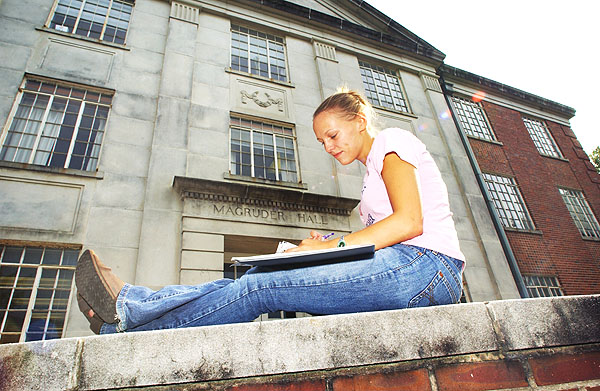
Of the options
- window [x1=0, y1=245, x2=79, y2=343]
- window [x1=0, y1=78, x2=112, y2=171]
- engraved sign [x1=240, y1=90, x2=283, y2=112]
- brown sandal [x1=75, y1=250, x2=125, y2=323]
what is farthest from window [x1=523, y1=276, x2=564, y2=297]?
window [x1=0, y1=78, x2=112, y2=171]

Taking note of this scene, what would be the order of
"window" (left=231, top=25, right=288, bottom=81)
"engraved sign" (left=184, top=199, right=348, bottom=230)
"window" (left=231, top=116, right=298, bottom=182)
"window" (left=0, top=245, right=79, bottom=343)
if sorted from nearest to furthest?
"window" (left=0, top=245, right=79, bottom=343)
"engraved sign" (left=184, top=199, right=348, bottom=230)
"window" (left=231, top=116, right=298, bottom=182)
"window" (left=231, top=25, right=288, bottom=81)

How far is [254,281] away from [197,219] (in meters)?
5.73

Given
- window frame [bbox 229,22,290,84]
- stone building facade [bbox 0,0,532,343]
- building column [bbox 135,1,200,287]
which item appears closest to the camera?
stone building facade [bbox 0,0,532,343]

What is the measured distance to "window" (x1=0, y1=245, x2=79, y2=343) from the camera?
17.8 feet

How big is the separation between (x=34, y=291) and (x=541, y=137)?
2066 cm

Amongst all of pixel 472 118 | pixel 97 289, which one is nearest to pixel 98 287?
pixel 97 289

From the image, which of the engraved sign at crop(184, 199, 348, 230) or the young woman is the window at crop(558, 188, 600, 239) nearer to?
the engraved sign at crop(184, 199, 348, 230)

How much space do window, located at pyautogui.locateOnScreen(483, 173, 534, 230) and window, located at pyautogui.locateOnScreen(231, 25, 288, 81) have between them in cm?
910

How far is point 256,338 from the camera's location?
133cm

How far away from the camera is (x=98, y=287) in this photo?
1657 mm

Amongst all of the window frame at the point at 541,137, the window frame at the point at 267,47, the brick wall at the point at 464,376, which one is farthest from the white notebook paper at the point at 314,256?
the window frame at the point at 541,137

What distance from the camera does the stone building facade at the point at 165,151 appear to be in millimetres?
6148

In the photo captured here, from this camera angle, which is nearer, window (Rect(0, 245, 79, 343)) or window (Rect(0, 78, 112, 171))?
window (Rect(0, 245, 79, 343))

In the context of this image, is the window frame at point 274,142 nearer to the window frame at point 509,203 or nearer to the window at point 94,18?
the window at point 94,18
